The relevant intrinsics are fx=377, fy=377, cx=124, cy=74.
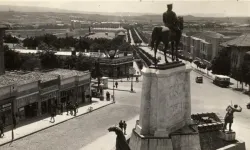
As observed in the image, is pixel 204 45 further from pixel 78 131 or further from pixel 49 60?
pixel 78 131

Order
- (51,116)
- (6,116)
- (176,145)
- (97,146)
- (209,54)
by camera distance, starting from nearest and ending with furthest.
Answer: (176,145), (97,146), (6,116), (51,116), (209,54)

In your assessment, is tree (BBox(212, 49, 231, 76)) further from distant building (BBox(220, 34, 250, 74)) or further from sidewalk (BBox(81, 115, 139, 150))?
sidewalk (BBox(81, 115, 139, 150))

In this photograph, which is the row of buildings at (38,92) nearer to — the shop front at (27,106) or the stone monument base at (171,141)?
the shop front at (27,106)

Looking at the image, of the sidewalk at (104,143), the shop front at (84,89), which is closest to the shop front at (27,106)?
the shop front at (84,89)

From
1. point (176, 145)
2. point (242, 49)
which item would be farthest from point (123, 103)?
point (242, 49)

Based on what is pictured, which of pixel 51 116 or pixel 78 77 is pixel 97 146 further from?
pixel 78 77

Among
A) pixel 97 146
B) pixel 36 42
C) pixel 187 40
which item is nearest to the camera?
pixel 97 146
